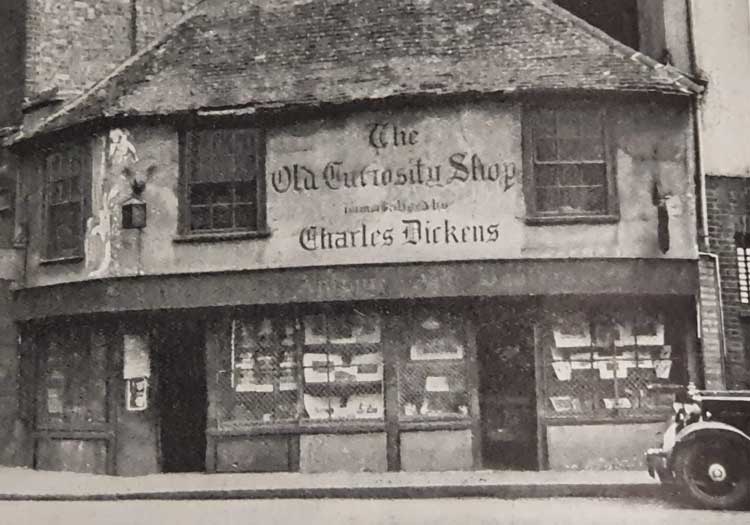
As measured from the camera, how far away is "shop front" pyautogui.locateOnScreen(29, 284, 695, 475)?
Result: 14.0 metres

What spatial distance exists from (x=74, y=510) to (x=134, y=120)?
250 inches

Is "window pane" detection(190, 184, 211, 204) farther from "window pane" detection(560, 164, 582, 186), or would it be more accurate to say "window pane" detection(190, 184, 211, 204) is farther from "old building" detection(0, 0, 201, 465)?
"window pane" detection(560, 164, 582, 186)

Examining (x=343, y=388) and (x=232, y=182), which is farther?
(x=232, y=182)

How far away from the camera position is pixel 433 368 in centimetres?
1417

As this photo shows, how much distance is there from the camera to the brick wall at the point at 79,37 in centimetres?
1773

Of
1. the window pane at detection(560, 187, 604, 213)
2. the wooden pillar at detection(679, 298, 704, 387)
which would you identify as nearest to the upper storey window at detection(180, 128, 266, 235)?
the window pane at detection(560, 187, 604, 213)

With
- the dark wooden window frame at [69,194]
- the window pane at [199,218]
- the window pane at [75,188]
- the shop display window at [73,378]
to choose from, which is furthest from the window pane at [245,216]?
the shop display window at [73,378]

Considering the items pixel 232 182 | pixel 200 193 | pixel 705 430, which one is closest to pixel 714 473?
pixel 705 430

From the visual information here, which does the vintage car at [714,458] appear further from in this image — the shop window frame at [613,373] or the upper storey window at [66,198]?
the upper storey window at [66,198]

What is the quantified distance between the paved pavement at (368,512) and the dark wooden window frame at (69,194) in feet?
15.7

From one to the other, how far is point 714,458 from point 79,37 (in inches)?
542

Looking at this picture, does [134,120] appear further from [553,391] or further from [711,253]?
[711,253]

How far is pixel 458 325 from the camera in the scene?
1420 centimetres

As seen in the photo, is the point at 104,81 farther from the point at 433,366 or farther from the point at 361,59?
the point at 433,366
